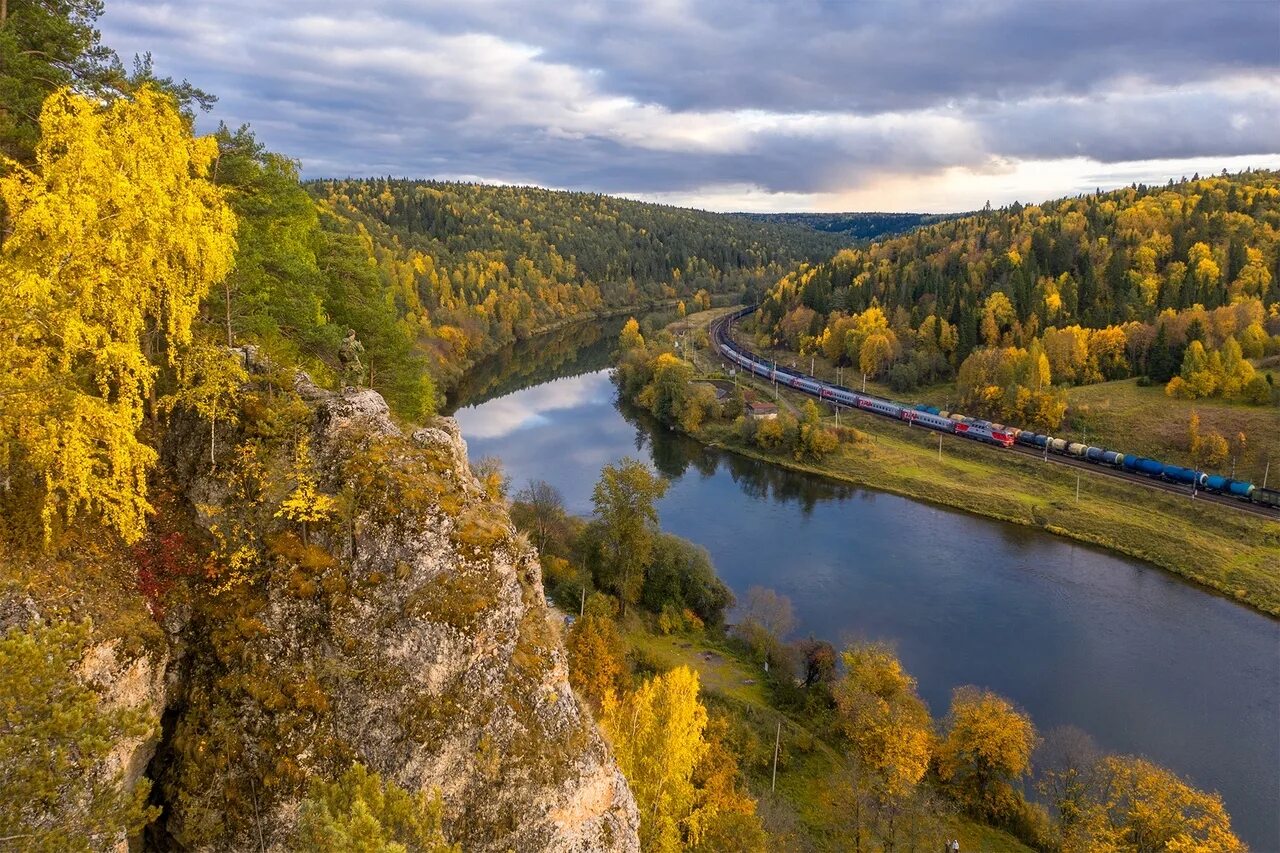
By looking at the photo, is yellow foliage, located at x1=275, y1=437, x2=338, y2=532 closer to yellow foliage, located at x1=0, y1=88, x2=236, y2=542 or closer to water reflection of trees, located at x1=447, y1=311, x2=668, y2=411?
yellow foliage, located at x1=0, y1=88, x2=236, y2=542

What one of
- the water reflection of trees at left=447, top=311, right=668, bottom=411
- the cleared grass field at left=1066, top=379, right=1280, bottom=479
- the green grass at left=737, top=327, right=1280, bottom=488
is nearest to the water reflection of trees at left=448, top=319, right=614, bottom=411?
the water reflection of trees at left=447, top=311, right=668, bottom=411

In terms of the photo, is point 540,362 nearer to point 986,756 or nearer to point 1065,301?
point 1065,301

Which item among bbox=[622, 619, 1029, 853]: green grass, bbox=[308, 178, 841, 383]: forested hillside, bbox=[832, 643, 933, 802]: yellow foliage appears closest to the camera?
bbox=[622, 619, 1029, 853]: green grass

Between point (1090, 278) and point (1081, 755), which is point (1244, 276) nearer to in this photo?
point (1090, 278)

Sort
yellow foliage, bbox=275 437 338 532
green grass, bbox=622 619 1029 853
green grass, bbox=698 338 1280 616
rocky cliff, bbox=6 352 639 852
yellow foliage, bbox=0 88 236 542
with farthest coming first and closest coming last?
green grass, bbox=698 338 1280 616 → green grass, bbox=622 619 1029 853 → yellow foliage, bbox=275 437 338 532 → rocky cliff, bbox=6 352 639 852 → yellow foliage, bbox=0 88 236 542

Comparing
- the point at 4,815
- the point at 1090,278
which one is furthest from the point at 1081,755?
the point at 1090,278
